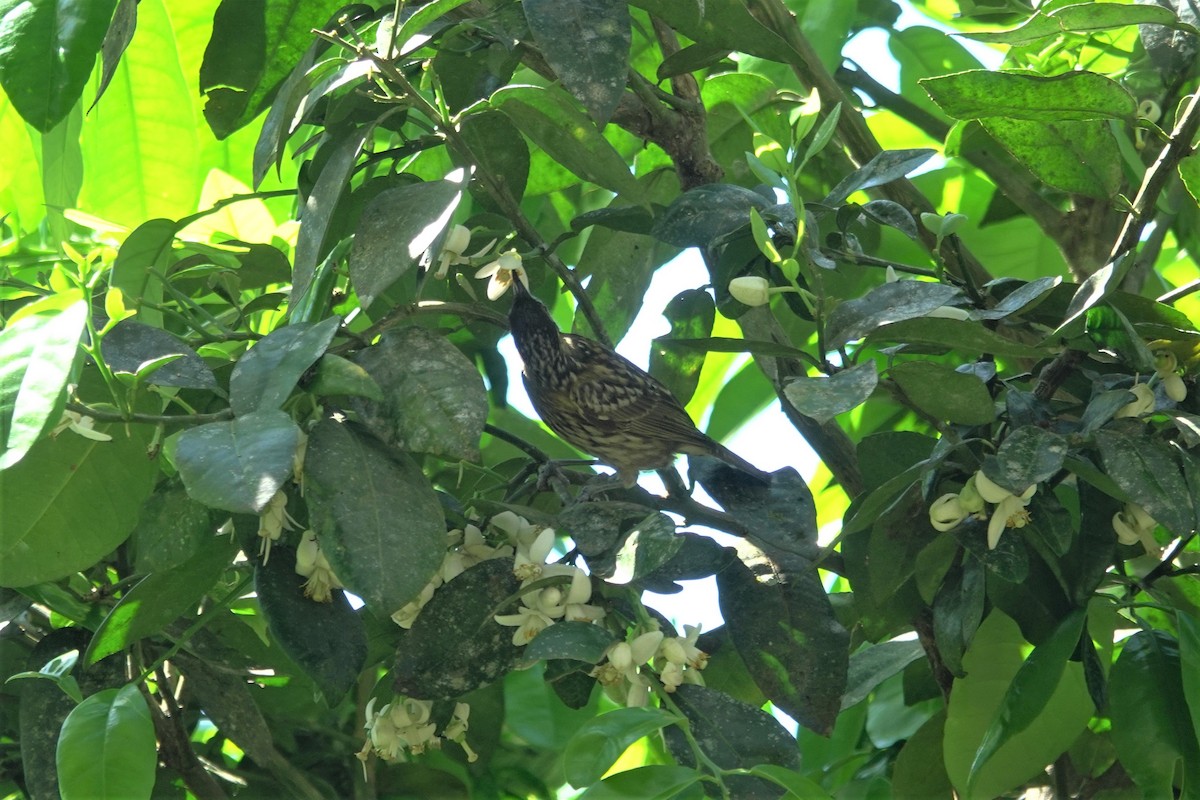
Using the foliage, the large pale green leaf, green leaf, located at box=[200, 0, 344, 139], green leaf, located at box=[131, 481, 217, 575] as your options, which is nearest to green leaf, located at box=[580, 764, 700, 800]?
the foliage

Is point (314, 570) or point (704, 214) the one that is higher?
point (704, 214)

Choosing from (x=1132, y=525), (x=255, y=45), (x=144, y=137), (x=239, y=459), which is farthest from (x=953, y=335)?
(x=144, y=137)

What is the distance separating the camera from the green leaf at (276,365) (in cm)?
108

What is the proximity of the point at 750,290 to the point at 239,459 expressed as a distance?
57 centimetres

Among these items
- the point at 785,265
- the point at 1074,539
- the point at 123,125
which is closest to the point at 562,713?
the point at 1074,539

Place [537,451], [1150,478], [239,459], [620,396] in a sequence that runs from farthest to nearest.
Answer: [620,396] < [537,451] < [1150,478] < [239,459]

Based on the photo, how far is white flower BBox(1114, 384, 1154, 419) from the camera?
129cm

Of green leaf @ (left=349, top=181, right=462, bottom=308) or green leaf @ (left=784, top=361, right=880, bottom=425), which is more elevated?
green leaf @ (left=349, top=181, right=462, bottom=308)

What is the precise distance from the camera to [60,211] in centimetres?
167

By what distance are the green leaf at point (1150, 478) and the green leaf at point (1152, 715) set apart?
198mm

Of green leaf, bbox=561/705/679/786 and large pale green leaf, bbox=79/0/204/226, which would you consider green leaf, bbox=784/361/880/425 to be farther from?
large pale green leaf, bbox=79/0/204/226

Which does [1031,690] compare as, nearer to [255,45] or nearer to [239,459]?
[239,459]

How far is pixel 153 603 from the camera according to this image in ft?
4.19

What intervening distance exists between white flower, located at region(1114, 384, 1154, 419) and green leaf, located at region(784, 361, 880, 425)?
340 millimetres
